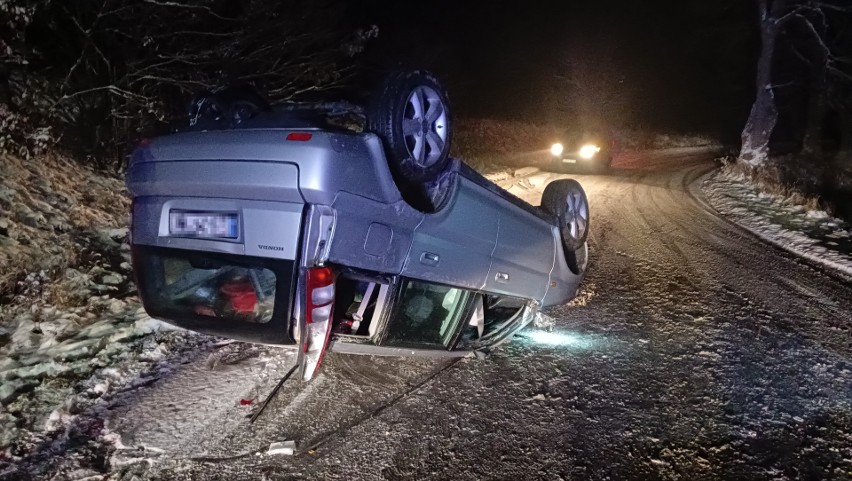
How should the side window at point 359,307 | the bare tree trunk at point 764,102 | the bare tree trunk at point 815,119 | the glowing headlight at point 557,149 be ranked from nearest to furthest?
the side window at point 359,307 → the bare tree trunk at point 764,102 → the glowing headlight at point 557,149 → the bare tree trunk at point 815,119

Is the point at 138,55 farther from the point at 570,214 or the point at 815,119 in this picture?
the point at 815,119

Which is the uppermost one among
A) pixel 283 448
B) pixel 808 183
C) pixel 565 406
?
pixel 808 183

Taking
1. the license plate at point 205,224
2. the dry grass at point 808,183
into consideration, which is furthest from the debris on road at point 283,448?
the dry grass at point 808,183

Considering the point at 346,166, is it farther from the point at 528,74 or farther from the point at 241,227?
the point at 528,74

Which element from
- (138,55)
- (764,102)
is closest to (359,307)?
(138,55)

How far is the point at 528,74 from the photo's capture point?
30.2 meters

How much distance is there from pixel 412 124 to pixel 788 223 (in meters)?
8.68

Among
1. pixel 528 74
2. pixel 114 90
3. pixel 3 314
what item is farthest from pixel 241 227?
pixel 528 74

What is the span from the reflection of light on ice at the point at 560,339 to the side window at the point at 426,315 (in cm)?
126

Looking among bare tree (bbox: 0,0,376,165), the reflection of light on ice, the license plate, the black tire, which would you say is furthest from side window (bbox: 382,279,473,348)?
bare tree (bbox: 0,0,376,165)

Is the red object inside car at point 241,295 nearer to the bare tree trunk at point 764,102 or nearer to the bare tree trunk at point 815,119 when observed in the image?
the bare tree trunk at point 764,102

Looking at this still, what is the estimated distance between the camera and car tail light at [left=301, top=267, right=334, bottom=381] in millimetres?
2775

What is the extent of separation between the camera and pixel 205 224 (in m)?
2.96

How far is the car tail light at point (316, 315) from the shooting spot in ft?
9.11
